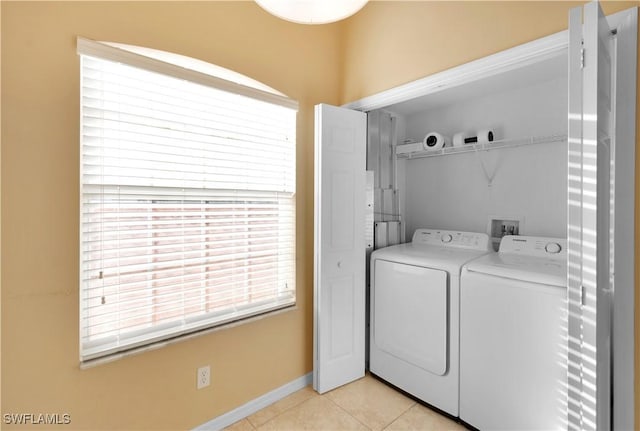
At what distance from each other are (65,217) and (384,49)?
2152 mm

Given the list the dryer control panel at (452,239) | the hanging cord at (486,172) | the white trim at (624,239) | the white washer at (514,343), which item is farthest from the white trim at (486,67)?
the dryer control panel at (452,239)

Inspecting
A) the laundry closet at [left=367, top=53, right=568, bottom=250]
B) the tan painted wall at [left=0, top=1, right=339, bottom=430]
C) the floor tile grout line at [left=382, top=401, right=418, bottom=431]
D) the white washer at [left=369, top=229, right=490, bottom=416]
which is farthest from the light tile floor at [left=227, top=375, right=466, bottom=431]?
the laundry closet at [left=367, top=53, right=568, bottom=250]

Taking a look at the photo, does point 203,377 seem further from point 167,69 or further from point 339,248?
point 167,69

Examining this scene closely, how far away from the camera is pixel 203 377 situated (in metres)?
1.83

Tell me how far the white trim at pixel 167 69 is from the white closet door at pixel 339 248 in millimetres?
398

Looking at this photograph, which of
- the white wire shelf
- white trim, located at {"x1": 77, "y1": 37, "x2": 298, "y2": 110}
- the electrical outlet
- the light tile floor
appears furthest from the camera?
the white wire shelf

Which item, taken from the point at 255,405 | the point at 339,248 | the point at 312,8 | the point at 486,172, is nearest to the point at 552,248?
the point at 486,172

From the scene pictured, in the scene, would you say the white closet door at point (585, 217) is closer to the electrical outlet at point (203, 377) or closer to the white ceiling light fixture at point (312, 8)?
the white ceiling light fixture at point (312, 8)

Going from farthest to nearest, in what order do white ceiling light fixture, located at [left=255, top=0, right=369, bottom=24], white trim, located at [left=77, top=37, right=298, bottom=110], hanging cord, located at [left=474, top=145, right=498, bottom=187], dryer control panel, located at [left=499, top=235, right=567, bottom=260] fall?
hanging cord, located at [left=474, top=145, right=498, bottom=187], dryer control panel, located at [left=499, top=235, right=567, bottom=260], white trim, located at [left=77, top=37, right=298, bottom=110], white ceiling light fixture, located at [left=255, top=0, right=369, bottom=24]

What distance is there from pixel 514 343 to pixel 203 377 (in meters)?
1.75

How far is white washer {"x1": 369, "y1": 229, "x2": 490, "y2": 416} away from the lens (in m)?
1.98

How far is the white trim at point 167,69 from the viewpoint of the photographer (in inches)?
56.2

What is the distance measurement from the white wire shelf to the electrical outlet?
7.80 ft

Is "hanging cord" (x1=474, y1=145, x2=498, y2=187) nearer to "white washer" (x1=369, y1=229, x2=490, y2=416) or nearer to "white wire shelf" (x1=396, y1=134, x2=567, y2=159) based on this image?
"white wire shelf" (x1=396, y1=134, x2=567, y2=159)
